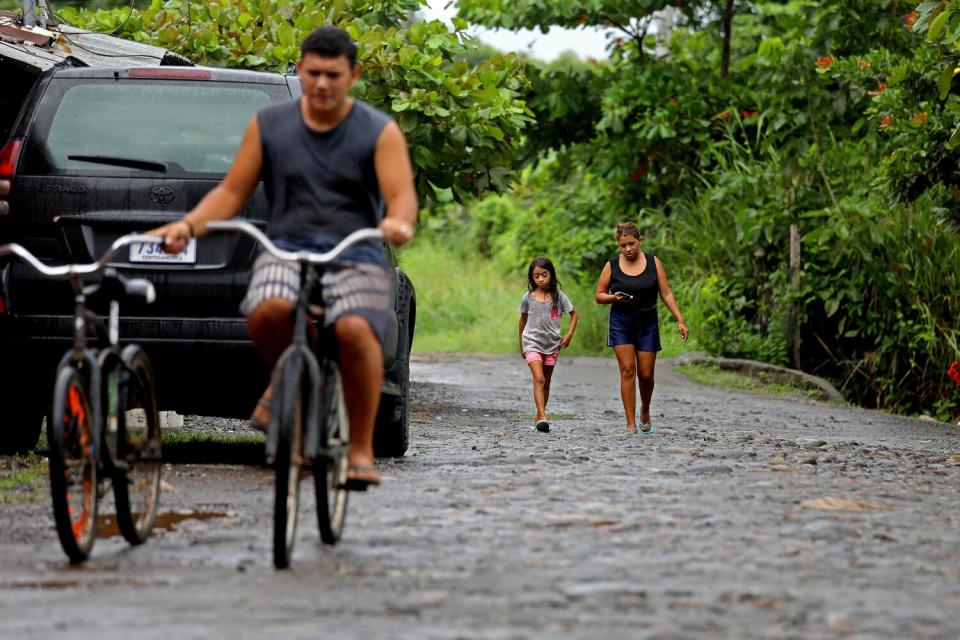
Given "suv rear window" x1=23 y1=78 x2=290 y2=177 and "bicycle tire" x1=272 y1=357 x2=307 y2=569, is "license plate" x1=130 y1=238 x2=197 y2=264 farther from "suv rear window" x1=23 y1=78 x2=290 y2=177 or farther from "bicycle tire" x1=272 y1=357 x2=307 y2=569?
"bicycle tire" x1=272 y1=357 x2=307 y2=569

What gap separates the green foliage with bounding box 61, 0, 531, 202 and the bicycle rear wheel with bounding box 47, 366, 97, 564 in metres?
7.68

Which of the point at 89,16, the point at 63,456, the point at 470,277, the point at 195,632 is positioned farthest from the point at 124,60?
the point at 470,277

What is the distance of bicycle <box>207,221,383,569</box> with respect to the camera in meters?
5.75

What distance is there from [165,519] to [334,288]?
1.53 m

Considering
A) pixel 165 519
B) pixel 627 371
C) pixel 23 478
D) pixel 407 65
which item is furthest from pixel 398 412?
pixel 407 65

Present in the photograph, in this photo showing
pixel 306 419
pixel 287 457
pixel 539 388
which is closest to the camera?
pixel 287 457

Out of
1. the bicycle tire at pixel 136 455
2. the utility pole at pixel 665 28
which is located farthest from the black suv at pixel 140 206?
the utility pole at pixel 665 28

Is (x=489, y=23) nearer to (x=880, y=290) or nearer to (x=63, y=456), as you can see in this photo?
(x=880, y=290)

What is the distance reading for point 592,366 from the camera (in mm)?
22094

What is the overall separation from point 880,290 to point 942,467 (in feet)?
31.1

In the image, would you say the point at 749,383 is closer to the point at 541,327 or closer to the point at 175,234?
the point at 541,327

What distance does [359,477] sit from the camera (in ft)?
20.7

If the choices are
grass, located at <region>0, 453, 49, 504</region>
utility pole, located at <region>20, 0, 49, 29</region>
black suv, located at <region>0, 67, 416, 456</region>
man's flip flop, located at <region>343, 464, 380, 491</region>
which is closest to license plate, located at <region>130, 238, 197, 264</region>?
black suv, located at <region>0, 67, 416, 456</region>

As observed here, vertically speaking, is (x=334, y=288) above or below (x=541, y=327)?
above
